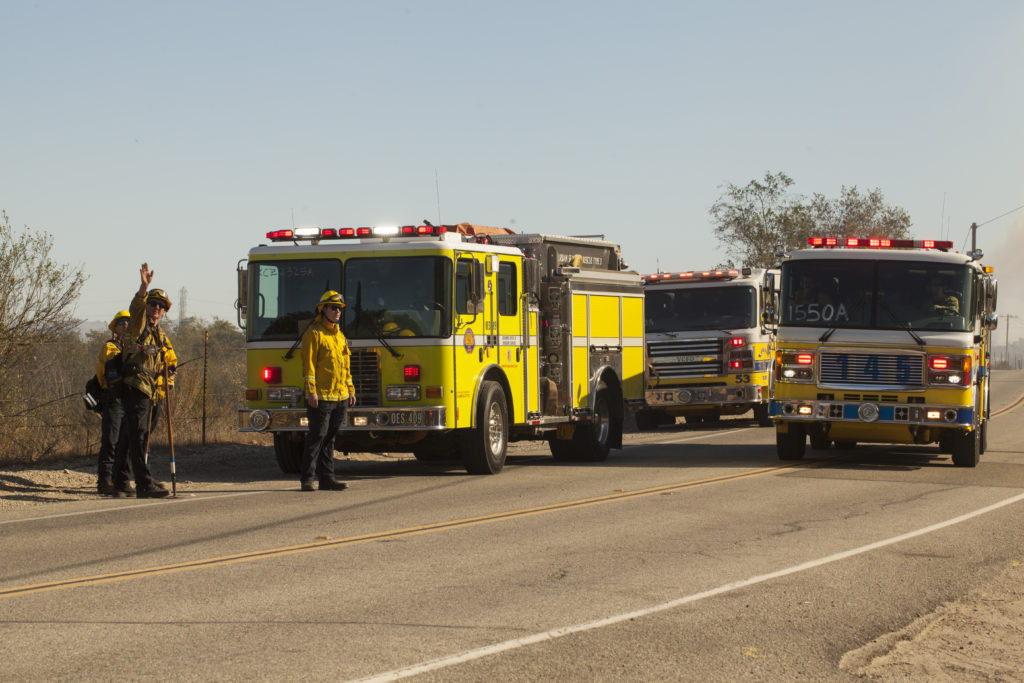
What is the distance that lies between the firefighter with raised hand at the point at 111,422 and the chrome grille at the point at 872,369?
8653mm

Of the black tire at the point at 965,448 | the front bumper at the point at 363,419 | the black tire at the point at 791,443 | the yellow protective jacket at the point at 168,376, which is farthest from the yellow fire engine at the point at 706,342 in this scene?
the yellow protective jacket at the point at 168,376

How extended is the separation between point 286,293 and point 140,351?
243 cm

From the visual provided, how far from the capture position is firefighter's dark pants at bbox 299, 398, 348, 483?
13.7 m

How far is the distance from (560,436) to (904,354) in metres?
4.75

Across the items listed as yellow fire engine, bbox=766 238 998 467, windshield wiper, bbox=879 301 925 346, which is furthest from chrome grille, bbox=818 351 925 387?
windshield wiper, bbox=879 301 925 346

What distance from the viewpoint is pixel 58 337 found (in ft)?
68.4

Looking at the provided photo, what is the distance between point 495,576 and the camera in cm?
851

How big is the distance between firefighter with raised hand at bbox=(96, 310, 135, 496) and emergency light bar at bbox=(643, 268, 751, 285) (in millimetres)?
13399

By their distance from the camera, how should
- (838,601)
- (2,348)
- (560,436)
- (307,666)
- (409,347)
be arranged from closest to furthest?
(307,666)
(838,601)
(409,347)
(560,436)
(2,348)

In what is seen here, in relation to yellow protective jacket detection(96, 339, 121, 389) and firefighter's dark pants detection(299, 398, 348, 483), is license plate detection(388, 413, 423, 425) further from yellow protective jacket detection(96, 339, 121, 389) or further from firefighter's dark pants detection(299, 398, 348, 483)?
yellow protective jacket detection(96, 339, 121, 389)

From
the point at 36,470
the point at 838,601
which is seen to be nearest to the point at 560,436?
the point at 36,470

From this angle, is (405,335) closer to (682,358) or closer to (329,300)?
(329,300)

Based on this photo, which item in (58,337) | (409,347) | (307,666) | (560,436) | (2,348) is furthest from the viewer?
(58,337)

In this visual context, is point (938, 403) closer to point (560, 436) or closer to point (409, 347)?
point (560, 436)
